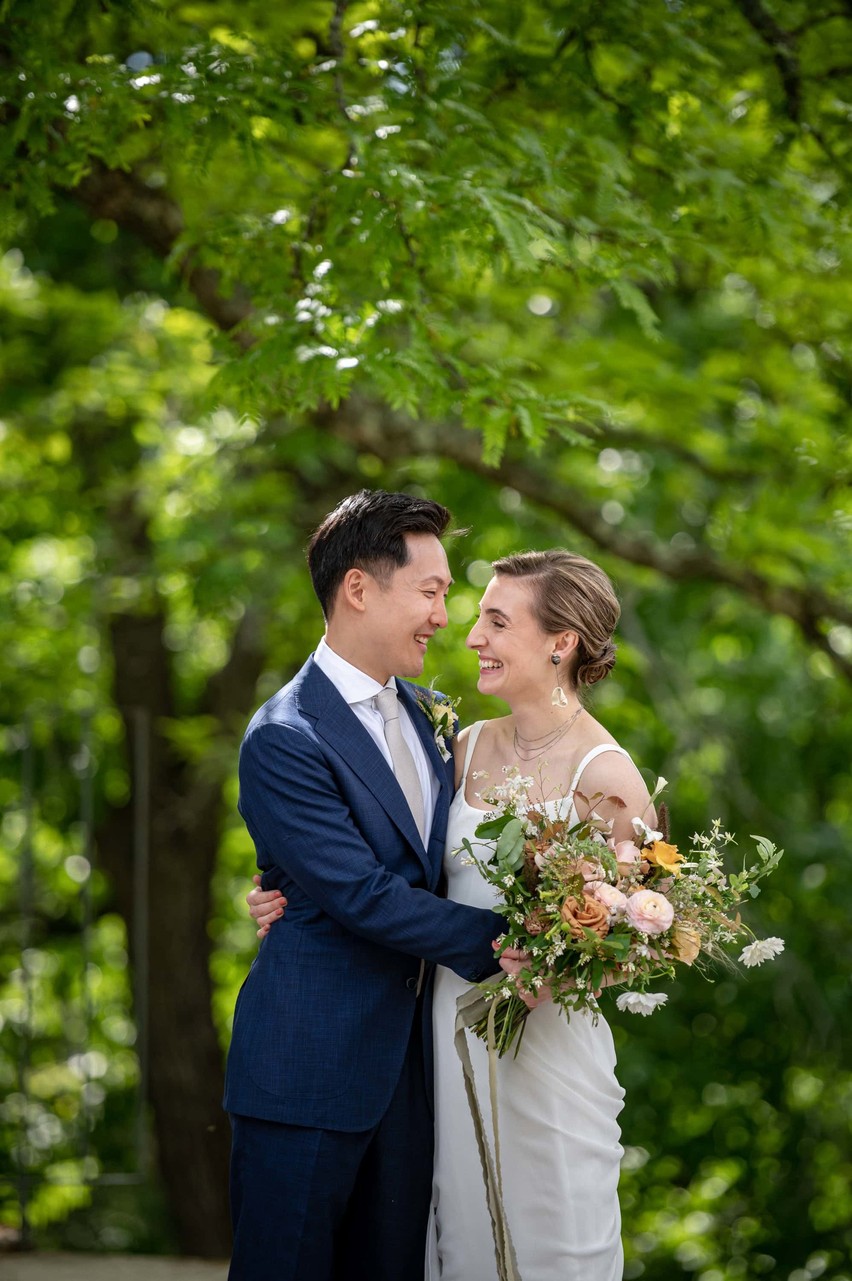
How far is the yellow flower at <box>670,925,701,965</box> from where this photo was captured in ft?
8.30

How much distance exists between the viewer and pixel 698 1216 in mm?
9031

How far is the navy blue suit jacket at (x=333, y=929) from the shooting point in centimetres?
264

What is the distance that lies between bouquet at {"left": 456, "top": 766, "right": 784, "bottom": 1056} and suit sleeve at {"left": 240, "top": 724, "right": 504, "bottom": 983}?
98 millimetres

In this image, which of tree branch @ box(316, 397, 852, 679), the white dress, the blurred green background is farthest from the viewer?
tree branch @ box(316, 397, 852, 679)

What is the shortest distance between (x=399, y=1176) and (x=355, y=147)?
2356mm

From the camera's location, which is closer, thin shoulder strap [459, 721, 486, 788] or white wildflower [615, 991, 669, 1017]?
white wildflower [615, 991, 669, 1017]

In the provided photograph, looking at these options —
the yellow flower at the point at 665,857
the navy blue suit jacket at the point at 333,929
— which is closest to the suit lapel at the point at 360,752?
the navy blue suit jacket at the point at 333,929

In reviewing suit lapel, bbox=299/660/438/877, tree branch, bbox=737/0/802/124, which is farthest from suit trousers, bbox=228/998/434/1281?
tree branch, bbox=737/0/802/124

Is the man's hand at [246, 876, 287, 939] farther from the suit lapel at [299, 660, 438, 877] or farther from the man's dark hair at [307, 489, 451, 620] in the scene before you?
the man's dark hair at [307, 489, 451, 620]

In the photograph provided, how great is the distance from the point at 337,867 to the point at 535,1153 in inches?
29.3

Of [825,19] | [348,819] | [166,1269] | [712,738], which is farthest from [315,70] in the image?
[712,738]

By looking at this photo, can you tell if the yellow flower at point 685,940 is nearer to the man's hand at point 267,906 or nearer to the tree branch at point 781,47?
the man's hand at point 267,906

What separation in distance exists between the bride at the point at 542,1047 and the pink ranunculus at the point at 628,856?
0.14m

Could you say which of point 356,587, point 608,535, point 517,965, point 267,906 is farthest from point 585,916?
point 608,535
